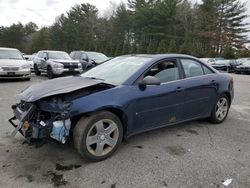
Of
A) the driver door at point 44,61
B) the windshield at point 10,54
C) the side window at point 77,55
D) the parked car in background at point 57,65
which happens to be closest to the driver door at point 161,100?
the parked car in background at point 57,65

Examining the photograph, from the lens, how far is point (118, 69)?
4652mm

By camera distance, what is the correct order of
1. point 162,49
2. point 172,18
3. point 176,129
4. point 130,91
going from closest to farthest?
point 130,91 → point 176,129 → point 162,49 → point 172,18

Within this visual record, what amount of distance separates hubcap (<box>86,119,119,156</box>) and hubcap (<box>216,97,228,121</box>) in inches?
103

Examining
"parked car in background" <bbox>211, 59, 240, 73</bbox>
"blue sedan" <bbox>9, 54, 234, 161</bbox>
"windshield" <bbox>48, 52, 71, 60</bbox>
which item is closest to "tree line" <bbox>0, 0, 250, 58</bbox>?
"parked car in background" <bbox>211, 59, 240, 73</bbox>

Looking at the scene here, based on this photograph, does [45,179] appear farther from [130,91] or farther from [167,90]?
[167,90]

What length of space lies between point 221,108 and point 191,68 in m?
1.19

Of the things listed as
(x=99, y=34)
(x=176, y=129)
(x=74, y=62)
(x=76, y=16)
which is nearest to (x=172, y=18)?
(x=99, y=34)

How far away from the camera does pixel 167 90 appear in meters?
4.45

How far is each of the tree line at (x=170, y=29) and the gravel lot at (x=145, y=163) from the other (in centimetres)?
3468

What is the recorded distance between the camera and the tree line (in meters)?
43.1

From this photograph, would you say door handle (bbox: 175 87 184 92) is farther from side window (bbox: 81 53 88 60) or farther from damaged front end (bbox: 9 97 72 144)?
side window (bbox: 81 53 88 60)

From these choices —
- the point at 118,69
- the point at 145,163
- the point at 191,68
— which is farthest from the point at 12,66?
the point at 145,163

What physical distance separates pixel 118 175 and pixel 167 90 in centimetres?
168

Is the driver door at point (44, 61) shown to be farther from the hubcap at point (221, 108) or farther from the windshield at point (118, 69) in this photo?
the hubcap at point (221, 108)
